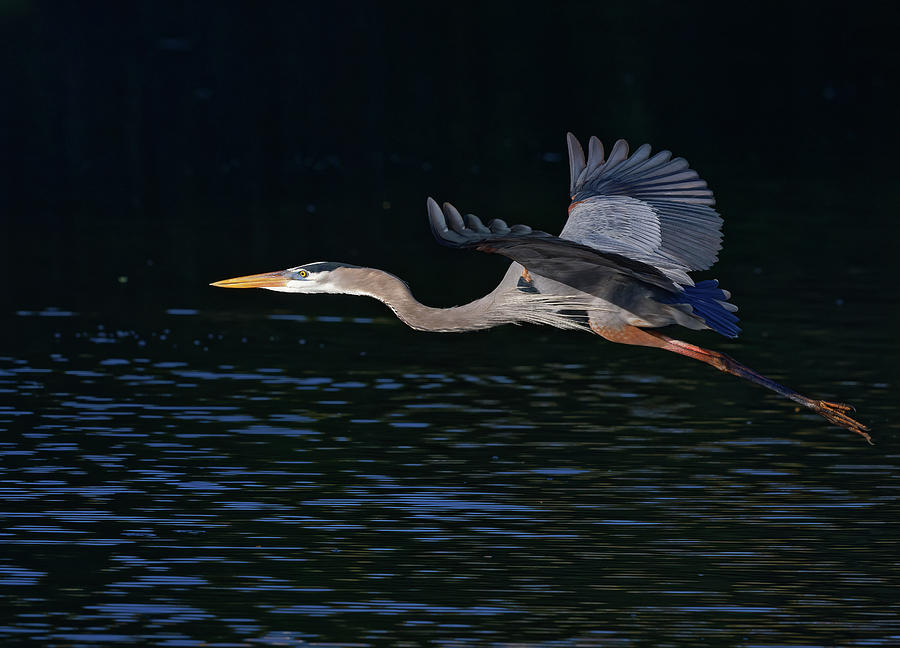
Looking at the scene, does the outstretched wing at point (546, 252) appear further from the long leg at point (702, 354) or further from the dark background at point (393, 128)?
the dark background at point (393, 128)

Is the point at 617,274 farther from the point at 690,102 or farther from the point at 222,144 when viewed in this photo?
the point at 690,102

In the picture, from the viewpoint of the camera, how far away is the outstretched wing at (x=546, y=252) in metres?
9.73

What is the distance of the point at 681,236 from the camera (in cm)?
1245

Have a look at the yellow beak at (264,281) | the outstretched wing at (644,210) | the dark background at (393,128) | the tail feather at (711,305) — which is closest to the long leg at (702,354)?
the tail feather at (711,305)

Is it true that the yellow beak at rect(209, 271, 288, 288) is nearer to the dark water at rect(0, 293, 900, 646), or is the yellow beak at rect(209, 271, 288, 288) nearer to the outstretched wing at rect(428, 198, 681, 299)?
the dark water at rect(0, 293, 900, 646)

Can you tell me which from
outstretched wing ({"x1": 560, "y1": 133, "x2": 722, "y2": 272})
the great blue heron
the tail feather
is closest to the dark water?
the great blue heron

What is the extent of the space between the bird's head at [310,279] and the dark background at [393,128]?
27.7 ft

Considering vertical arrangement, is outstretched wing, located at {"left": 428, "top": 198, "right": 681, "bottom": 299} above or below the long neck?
above

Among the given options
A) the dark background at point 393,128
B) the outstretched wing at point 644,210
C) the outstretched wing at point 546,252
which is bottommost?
the outstretched wing at point 546,252

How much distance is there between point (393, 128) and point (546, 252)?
1103 inches

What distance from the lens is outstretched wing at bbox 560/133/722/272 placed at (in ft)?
40.4

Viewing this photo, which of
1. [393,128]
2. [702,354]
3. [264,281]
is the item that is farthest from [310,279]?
[393,128]

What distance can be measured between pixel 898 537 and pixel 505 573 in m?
2.59

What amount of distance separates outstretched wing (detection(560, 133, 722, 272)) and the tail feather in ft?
0.43
